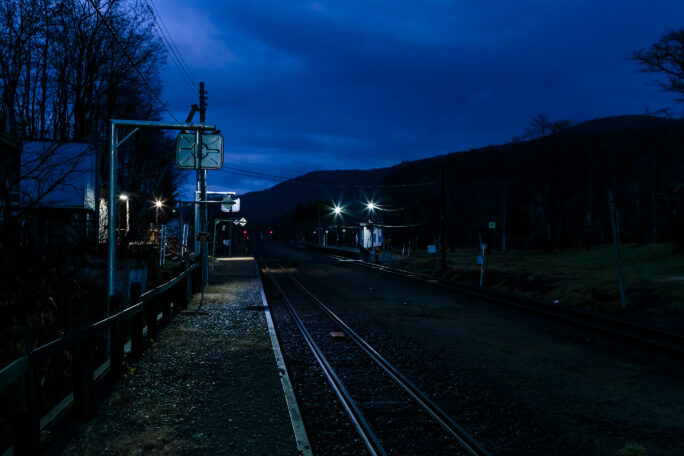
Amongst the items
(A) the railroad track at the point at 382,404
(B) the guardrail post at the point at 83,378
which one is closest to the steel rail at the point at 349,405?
(A) the railroad track at the point at 382,404

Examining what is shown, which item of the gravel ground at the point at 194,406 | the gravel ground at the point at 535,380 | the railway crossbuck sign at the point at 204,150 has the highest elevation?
the railway crossbuck sign at the point at 204,150

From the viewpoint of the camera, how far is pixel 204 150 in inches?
448

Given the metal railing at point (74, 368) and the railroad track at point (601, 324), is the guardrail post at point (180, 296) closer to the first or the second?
the metal railing at point (74, 368)

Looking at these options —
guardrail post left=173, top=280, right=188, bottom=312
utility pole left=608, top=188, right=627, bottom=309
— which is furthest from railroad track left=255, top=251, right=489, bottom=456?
utility pole left=608, top=188, right=627, bottom=309

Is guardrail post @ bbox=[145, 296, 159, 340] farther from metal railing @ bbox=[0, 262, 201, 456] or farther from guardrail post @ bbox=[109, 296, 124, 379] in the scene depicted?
guardrail post @ bbox=[109, 296, 124, 379]

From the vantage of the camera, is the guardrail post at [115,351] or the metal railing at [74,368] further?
the guardrail post at [115,351]

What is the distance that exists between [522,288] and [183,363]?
16965 mm

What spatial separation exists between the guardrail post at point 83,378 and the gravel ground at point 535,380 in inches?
170

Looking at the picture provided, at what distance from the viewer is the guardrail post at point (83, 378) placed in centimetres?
557

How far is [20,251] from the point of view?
1438 cm

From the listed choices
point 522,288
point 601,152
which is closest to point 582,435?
point 522,288

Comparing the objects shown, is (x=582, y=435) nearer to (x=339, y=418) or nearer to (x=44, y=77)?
(x=339, y=418)

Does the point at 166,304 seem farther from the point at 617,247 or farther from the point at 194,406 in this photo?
the point at 617,247

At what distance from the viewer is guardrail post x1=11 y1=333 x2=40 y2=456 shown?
438 centimetres
